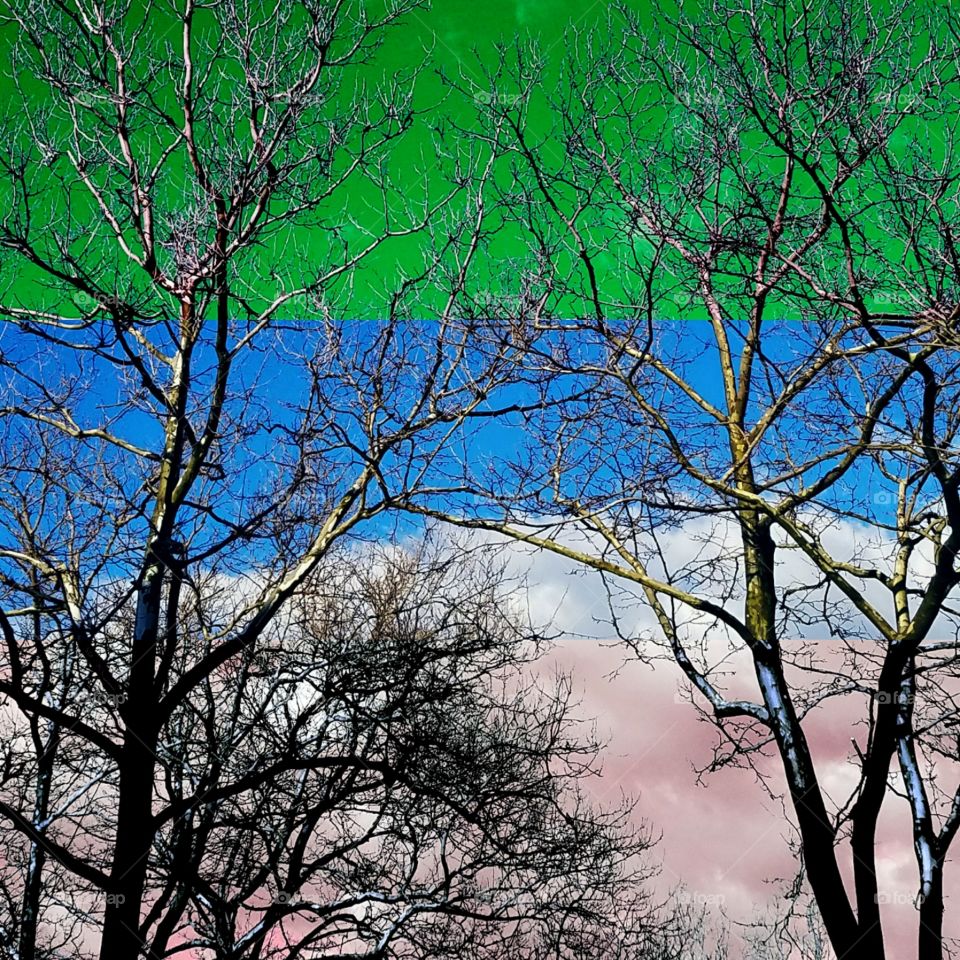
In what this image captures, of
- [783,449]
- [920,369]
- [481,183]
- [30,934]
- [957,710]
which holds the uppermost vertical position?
[481,183]

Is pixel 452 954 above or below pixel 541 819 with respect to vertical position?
below

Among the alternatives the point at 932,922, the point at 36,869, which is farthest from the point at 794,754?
the point at 36,869

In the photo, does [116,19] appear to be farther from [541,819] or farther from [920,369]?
[541,819]

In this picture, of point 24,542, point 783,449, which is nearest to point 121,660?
point 24,542

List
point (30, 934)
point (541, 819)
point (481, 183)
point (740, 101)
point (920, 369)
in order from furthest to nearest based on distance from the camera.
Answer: point (541, 819) < point (30, 934) < point (481, 183) < point (920, 369) < point (740, 101)

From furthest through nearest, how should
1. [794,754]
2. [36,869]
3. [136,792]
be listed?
[36,869] < [794,754] < [136,792]

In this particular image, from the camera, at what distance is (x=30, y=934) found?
32.1 ft

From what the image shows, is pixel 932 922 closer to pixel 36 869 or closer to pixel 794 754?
pixel 794 754

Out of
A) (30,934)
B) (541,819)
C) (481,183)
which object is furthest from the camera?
(541,819)

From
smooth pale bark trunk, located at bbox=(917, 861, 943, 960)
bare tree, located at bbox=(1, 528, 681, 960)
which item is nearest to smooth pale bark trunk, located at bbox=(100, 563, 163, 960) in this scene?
bare tree, located at bbox=(1, 528, 681, 960)

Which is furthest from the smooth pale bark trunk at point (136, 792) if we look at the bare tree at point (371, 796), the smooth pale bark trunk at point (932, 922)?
the smooth pale bark trunk at point (932, 922)

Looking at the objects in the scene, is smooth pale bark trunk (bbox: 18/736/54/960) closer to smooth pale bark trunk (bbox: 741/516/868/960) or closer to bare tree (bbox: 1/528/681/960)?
bare tree (bbox: 1/528/681/960)

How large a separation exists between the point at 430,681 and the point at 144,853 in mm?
2836

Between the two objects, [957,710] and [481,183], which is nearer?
[957,710]
